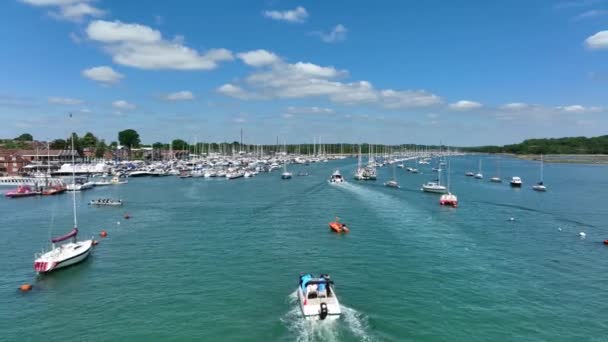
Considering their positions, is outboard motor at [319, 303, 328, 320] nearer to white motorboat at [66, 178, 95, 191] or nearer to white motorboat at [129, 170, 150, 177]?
white motorboat at [66, 178, 95, 191]

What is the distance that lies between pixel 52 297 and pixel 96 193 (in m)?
76.6

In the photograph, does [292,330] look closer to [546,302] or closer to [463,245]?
[546,302]

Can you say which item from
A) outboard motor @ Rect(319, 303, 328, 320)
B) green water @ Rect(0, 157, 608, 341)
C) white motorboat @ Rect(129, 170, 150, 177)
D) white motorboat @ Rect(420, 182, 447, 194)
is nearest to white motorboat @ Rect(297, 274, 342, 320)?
outboard motor @ Rect(319, 303, 328, 320)

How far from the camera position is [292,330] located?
23719 mm

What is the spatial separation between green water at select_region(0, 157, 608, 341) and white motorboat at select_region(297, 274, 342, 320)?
596 millimetres

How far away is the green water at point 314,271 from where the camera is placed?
24719 mm

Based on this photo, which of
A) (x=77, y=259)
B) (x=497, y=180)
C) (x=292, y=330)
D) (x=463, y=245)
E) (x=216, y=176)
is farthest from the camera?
(x=216, y=176)

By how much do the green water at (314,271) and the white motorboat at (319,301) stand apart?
1.96ft

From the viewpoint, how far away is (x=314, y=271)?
35.6 m

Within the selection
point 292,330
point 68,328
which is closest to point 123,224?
point 68,328

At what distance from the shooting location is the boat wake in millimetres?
22703

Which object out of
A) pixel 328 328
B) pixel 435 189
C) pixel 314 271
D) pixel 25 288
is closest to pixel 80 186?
pixel 25 288

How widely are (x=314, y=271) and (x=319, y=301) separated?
10641 millimetres

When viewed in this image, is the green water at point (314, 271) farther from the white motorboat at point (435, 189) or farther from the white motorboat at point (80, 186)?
the white motorboat at point (80, 186)
